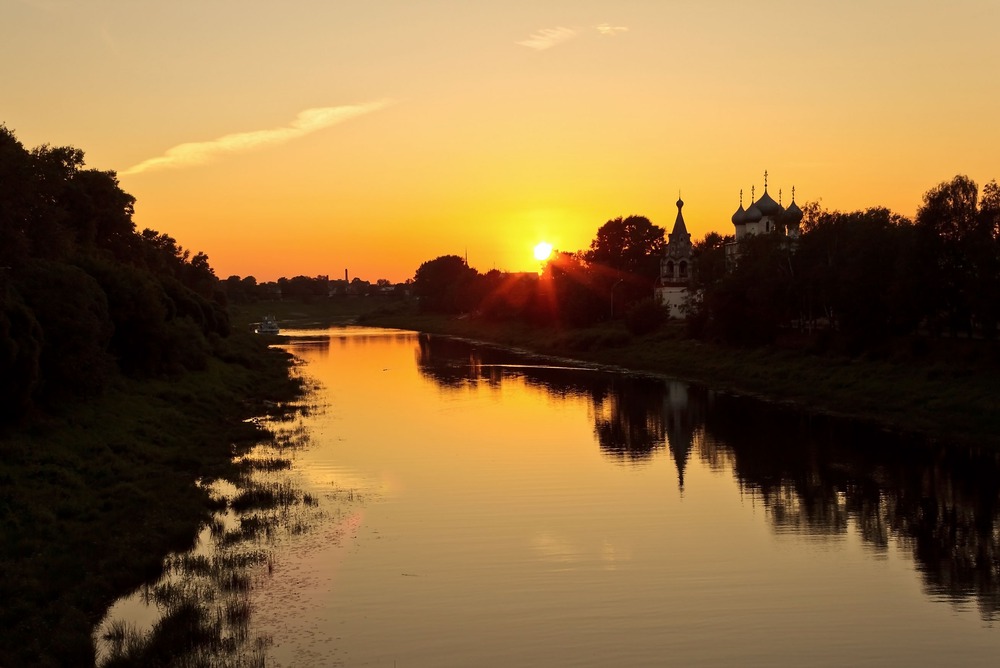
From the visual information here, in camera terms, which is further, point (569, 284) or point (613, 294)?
point (613, 294)

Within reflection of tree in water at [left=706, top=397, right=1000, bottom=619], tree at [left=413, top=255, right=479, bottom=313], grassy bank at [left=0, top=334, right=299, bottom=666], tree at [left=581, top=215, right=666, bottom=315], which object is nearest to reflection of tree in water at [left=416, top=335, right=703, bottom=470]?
reflection of tree in water at [left=706, top=397, right=1000, bottom=619]

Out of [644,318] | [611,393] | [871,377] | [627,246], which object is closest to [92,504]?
[871,377]

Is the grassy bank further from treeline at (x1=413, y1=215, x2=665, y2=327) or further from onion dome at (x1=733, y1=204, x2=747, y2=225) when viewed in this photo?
onion dome at (x1=733, y1=204, x2=747, y2=225)

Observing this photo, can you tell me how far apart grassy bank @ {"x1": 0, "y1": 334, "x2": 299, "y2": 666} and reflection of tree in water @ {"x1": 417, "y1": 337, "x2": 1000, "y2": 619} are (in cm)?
1560

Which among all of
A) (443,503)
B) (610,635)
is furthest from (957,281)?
(610,635)

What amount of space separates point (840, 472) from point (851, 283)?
981 inches

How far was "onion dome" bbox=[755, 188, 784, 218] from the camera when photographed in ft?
349

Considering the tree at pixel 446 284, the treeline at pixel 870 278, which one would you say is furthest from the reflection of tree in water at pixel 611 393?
the tree at pixel 446 284

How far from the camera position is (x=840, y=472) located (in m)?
32.3

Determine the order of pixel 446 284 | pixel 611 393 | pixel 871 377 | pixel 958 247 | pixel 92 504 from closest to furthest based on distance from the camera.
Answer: pixel 92 504 → pixel 958 247 → pixel 871 377 → pixel 611 393 → pixel 446 284

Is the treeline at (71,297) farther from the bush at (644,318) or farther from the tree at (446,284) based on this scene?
the tree at (446,284)

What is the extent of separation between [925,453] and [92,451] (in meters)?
28.4

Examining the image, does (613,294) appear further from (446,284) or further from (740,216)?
(446,284)

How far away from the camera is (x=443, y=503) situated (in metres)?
27.8
